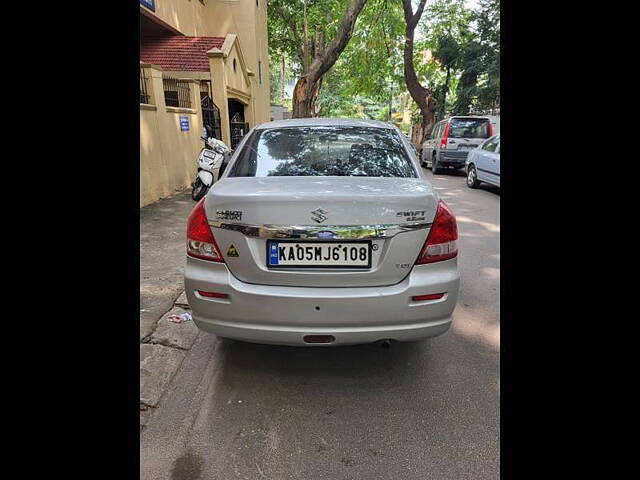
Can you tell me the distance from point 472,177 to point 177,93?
7.71m

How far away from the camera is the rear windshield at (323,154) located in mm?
2578

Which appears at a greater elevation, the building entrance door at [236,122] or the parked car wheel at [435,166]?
the building entrance door at [236,122]

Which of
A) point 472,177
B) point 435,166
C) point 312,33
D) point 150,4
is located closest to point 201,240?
point 472,177

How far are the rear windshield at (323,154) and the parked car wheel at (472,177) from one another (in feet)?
25.8

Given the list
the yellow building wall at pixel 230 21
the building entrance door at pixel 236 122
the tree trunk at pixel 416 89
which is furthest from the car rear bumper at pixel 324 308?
the tree trunk at pixel 416 89

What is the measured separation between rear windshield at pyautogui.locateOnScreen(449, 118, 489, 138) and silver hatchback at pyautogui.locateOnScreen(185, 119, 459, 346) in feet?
37.8

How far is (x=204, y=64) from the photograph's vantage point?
11.5 meters

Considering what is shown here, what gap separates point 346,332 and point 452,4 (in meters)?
22.0

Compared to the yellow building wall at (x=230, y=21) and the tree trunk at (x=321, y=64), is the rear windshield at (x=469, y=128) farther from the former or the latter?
the yellow building wall at (x=230, y=21)

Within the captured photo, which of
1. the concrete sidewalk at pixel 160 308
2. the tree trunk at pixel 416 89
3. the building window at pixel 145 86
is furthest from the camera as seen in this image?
the tree trunk at pixel 416 89

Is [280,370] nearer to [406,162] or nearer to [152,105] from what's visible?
[406,162]

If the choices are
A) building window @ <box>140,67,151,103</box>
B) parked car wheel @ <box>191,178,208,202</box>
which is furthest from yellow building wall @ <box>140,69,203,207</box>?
parked car wheel @ <box>191,178,208,202</box>

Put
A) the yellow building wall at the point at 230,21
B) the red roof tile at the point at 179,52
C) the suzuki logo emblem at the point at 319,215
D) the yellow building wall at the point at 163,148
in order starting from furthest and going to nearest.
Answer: the yellow building wall at the point at 230,21 → the red roof tile at the point at 179,52 → the yellow building wall at the point at 163,148 → the suzuki logo emblem at the point at 319,215
